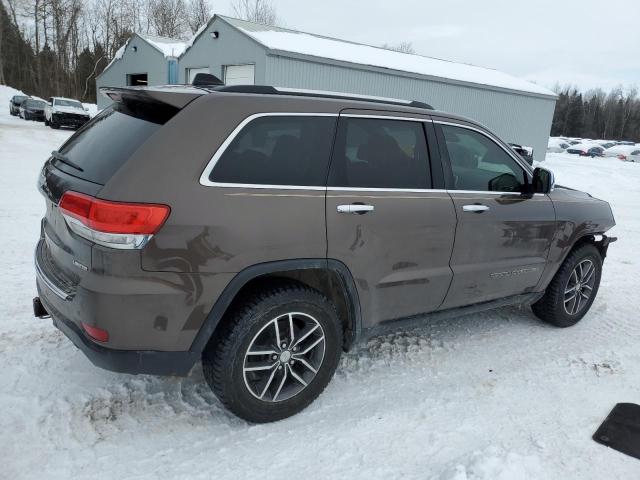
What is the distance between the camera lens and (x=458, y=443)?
2805 millimetres

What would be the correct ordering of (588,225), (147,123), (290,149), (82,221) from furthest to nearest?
1. (588,225)
2. (290,149)
3. (147,123)
4. (82,221)

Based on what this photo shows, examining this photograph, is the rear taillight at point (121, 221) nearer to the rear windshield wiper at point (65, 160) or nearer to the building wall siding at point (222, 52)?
the rear windshield wiper at point (65, 160)

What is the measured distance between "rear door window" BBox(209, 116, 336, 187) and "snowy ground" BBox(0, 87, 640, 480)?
56.2 inches

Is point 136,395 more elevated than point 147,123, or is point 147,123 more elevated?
point 147,123

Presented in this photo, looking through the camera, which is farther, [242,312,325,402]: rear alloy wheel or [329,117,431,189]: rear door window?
[329,117,431,189]: rear door window

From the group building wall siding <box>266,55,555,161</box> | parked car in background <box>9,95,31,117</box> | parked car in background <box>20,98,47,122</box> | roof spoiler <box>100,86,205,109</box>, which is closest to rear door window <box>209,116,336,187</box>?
roof spoiler <box>100,86,205,109</box>

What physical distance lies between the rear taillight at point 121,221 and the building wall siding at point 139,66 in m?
24.5

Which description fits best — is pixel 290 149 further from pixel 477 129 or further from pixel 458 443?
pixel 458 443

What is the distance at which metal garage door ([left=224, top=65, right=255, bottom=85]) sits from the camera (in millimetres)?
17266

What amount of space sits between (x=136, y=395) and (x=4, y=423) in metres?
0.69

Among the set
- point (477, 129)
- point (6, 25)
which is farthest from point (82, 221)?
point (6, 25)

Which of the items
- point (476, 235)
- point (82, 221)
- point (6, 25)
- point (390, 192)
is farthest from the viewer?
point (6, 25)

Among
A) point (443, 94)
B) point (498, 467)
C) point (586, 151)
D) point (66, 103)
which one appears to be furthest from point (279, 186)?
point (586, 151)

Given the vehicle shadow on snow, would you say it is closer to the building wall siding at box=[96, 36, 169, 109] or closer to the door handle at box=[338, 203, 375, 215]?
the door handle at box=[338, 203, 375, 215]
